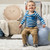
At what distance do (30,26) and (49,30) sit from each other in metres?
0.34

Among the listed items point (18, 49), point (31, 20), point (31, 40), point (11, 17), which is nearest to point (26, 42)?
point (31, 40)

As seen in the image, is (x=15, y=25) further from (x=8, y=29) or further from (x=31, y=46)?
(x=31, y=46)

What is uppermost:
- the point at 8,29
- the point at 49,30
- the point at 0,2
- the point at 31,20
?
the point at 0,2

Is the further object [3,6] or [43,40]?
[3,6]

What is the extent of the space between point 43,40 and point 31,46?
23cm

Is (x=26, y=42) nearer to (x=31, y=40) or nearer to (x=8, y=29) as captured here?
(x=31, y=40)

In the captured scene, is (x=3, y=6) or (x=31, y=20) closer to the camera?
(x=31, y=20)

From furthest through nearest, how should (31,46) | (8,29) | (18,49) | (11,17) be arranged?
(11,17) → (8,29) → (31,46) → (18,49)

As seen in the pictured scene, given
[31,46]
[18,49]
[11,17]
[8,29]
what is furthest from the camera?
[11,17]

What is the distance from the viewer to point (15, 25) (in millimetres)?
3814

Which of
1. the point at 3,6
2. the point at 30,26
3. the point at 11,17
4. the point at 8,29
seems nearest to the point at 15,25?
the point at 8,29

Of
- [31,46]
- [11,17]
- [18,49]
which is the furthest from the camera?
[11,17]

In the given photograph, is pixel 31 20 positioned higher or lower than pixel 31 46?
higher

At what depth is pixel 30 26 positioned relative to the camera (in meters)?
2.11
